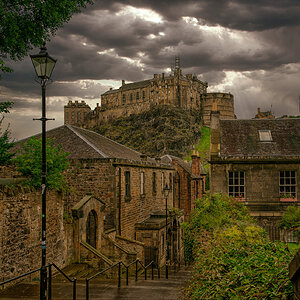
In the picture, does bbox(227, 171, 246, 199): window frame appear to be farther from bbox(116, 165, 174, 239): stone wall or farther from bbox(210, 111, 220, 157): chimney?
bbox(116, 165, 174, 239): stone wall

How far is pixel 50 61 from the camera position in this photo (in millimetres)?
8562

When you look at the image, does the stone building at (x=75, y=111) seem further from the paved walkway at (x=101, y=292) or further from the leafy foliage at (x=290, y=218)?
the paved walkway at (x=101, y=292)

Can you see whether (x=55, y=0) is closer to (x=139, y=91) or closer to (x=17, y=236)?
(x=17, y=236)

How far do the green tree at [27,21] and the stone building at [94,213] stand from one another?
20.2 feet

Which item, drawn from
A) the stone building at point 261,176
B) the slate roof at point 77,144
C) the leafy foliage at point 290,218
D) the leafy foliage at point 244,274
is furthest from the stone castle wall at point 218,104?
the leafy foliage at point 244,274

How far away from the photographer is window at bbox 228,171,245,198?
21188 millimetres

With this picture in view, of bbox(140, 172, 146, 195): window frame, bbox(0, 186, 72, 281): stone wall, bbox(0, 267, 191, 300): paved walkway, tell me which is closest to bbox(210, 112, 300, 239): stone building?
bbox(140, 172, 146, 195): window frame

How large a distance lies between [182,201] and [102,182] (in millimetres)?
22764

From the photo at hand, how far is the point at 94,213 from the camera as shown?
17484 mm

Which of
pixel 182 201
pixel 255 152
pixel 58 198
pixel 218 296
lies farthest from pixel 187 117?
pixel 218 296

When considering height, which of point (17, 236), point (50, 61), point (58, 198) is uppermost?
point (50, 61)

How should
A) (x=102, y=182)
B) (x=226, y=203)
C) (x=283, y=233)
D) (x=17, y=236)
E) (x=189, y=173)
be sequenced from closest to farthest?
(x=17, y=236) → (x=226, y=203) → (x=102, y=182) → (x=283, y=233) → (x=189, y=173)

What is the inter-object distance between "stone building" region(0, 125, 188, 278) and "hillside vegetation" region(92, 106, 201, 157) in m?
73.5

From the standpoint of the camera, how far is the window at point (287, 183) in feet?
69.3
